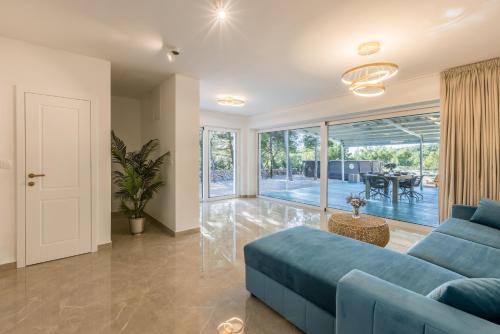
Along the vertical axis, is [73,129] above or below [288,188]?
above

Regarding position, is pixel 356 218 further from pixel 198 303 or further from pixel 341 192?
pixel 341 192

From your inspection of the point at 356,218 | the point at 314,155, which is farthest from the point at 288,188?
the point at 356,218

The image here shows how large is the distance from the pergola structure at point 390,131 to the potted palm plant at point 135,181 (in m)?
3.95

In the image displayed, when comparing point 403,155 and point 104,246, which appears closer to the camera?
point 104,246

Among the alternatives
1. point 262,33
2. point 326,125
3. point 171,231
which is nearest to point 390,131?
point 326,125

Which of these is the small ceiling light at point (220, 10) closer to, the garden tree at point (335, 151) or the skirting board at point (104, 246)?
the skirting board at point (104, 246)

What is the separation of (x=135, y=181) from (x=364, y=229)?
3444 mm

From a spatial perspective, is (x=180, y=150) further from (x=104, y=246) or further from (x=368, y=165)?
(x=368, y=165)

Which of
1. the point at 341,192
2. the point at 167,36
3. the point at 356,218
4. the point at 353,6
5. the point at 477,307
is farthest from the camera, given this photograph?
the point at 341,192

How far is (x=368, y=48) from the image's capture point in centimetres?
281

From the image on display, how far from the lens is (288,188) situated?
7.02 metres

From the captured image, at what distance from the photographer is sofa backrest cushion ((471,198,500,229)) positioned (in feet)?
8.63

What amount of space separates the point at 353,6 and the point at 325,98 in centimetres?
321

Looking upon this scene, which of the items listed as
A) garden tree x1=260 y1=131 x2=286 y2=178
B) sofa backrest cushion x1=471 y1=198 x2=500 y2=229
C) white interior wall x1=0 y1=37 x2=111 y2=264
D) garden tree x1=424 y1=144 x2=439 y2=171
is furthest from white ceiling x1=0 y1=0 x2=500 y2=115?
garden tree x1=260 y1=131 x2=286 y2=178
